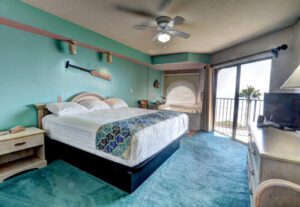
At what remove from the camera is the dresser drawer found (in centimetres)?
200

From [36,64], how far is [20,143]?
54.3 inches

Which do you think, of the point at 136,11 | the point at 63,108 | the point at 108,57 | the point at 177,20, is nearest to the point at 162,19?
the point at 177,20

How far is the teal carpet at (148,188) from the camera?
5.68 feet

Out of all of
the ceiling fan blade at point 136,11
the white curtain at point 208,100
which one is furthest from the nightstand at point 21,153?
the white curtain at point 208,100

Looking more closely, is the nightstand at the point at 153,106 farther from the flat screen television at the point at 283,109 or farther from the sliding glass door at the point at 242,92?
the flat screen television at the point at 283,109

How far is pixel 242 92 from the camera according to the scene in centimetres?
386

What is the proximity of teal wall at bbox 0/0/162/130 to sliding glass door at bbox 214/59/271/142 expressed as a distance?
128 inches

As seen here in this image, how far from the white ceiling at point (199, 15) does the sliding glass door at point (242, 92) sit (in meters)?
0.81

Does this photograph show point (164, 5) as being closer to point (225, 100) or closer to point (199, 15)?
point (199, 15)

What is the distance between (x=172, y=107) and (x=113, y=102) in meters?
3.03

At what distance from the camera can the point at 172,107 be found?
6219 mm

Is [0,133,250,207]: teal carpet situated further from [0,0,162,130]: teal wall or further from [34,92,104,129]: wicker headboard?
[0,0,162,130]: teal wall

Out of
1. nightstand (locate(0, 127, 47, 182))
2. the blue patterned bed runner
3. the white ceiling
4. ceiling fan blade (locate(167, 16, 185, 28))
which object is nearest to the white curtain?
the white ceiling

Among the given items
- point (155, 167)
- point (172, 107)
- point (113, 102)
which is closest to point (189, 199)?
point (155, 167)
